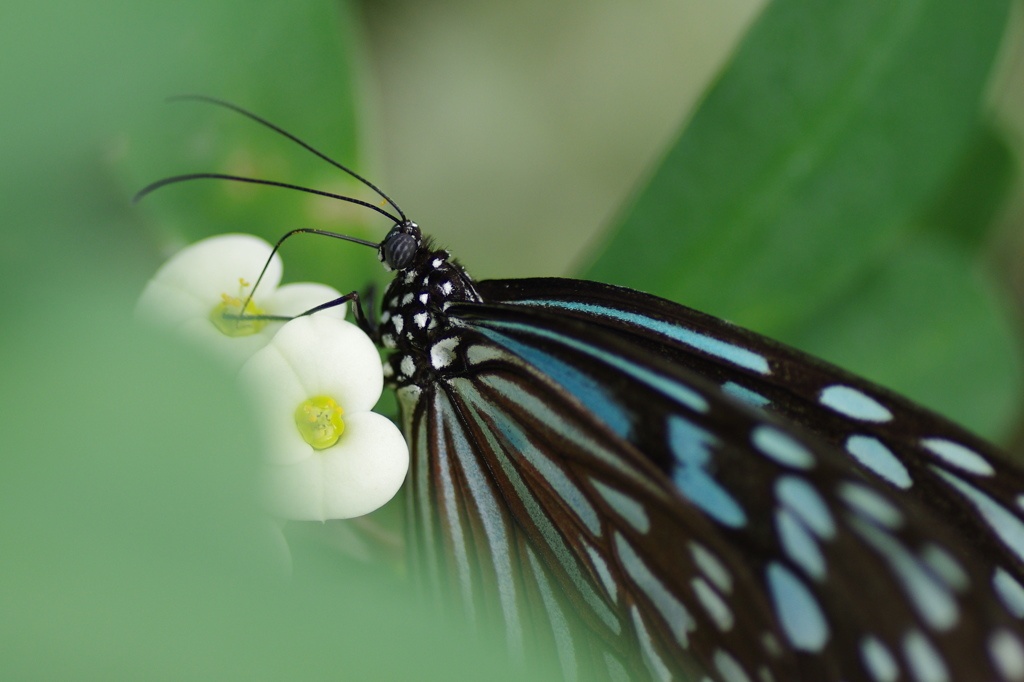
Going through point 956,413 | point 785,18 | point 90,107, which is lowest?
point 90,107

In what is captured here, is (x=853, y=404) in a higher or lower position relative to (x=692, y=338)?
lower

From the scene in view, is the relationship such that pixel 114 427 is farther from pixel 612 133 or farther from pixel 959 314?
pixel 612 133

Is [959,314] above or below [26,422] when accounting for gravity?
above

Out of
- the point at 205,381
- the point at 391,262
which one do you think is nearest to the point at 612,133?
the point at 391,262

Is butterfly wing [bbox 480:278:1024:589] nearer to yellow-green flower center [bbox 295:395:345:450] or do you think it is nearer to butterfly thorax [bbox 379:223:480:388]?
butterfly thorax [bbox 379:223:480:388]

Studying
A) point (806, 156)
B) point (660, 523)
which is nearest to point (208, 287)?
point (660, 523)

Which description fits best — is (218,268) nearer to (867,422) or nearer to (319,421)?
(319,421)

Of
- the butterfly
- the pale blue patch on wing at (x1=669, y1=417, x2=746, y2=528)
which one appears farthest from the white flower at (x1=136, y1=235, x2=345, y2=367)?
the pale blue patch on wing at (x1=669, y1=417, x2=746, y2=528)
